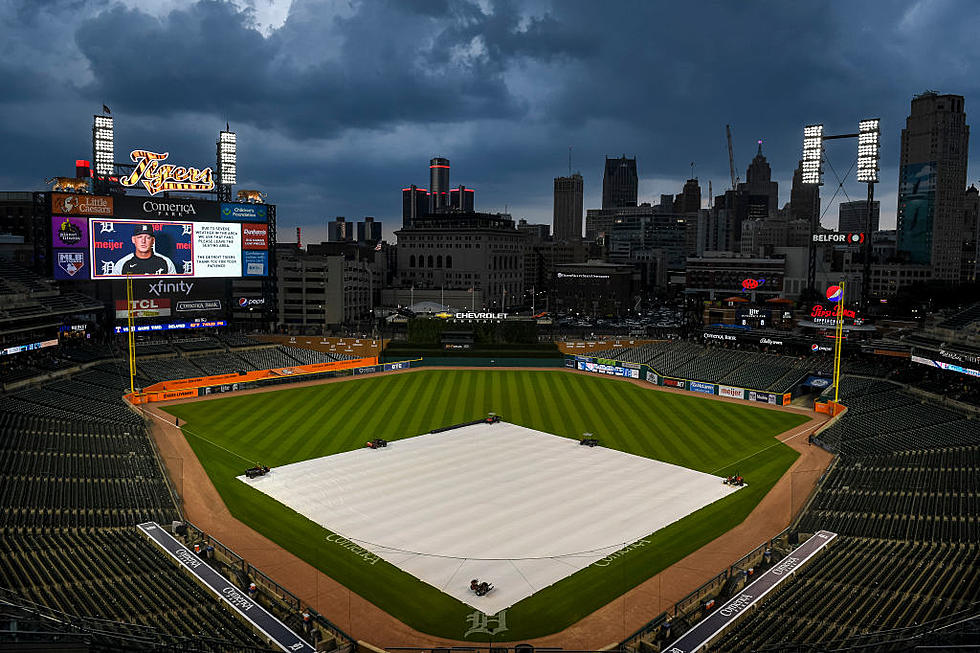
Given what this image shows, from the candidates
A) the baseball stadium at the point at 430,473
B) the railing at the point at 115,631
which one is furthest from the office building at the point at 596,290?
the railing at the point at 115,631

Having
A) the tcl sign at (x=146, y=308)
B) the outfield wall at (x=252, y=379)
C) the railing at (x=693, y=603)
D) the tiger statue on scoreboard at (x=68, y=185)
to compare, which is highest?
the tiger statue on scoreboard at (x=68, y=185)

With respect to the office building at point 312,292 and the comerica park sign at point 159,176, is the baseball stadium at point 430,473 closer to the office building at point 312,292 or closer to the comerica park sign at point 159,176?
the comerica park sign at point 159,176

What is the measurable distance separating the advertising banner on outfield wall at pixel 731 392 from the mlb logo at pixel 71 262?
56.6 metres

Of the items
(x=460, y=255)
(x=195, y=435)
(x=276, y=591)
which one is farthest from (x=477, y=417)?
(x=460, y=255)

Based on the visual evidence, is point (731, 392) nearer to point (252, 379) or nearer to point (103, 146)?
point (252, 379)

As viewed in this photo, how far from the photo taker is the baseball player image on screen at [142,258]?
58269 millimetres

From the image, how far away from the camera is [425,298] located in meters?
134

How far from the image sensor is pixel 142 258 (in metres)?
59.3

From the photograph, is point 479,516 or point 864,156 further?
point 864,156

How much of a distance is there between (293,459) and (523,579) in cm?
1891

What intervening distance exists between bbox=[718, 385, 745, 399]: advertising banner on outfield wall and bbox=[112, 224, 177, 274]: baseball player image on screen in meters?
52.0

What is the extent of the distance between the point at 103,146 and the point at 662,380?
187 ft

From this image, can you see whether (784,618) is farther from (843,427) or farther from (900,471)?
(843,427)

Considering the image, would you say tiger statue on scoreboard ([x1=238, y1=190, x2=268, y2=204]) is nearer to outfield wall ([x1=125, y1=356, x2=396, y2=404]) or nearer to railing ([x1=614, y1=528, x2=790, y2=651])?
outfield wall ([x1=125, y1=356, x2=396, y2=404])
